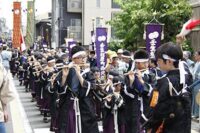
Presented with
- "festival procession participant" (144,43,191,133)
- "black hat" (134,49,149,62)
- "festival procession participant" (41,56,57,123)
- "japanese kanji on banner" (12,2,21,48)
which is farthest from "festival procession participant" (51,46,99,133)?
"japanese kanji on banner" (12,2,21,48)

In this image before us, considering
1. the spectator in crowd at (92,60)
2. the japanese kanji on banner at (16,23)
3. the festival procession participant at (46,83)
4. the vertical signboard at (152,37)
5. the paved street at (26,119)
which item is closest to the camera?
the paved street at (26,119)

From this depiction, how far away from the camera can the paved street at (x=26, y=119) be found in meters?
10.3

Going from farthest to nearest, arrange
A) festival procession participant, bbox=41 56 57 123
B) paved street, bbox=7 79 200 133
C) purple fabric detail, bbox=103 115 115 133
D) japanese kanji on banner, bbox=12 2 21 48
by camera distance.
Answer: japanese kanji on banner, bbox=12 2 21 48
festival procession participant, bbox=41 56 57 123
paved street, bbox=7 79 200 133
purple fabric detail, bbox=103 115 115 133

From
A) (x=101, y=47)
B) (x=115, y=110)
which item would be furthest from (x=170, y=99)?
(x=101, y=47)

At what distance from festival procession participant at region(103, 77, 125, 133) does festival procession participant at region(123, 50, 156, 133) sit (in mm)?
101

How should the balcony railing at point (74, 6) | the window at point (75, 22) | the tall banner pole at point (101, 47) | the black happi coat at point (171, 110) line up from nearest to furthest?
the black happi coat at point (171, 110)
the tall banner pole at point (101, 47)
the balcony railing at point (74, 6)
the window at point (75, 22)

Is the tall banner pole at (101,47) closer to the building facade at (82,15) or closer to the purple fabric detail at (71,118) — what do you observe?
the purple fabric detail at (71,118)

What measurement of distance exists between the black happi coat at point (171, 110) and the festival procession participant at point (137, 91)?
2389 millimetres

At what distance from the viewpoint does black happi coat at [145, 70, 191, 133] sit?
4.70m

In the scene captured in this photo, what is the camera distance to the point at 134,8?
64.8ft

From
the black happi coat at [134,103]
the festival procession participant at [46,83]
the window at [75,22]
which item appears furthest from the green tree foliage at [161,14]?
the window at [75,22]

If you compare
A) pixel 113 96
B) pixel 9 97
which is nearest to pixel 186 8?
pixel 113 96

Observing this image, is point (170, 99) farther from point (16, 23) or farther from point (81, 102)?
point (16, 23)

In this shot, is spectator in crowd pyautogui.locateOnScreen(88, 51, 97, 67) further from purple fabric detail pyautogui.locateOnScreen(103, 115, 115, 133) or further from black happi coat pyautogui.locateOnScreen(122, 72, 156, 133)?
black happi coat pyautogui.locateOnScreen(122, 72, 156, 133)
